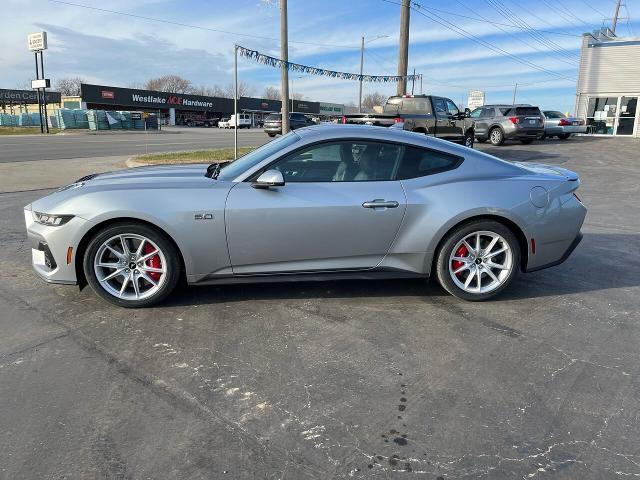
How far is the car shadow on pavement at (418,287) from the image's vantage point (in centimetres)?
441

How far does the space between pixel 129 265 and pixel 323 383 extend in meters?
1.98

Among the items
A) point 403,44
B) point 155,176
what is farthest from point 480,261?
point 403,44

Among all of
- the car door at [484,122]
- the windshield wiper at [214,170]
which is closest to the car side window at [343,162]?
the windshield wiper at [214,170]

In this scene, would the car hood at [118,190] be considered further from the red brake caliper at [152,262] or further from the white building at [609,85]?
the white building at [609,85]

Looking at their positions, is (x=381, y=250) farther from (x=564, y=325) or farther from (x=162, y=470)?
(x=162, y=470)

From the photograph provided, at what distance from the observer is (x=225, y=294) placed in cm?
443

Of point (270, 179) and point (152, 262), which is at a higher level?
point (270, 179)

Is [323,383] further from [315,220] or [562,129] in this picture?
[562,129]

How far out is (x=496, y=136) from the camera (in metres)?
21.8

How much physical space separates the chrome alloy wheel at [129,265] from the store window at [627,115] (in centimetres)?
3076

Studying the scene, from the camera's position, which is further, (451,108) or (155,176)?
(451,108)

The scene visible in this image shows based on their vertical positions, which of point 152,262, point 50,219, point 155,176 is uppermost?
point 155,176

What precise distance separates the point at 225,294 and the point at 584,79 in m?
30.7

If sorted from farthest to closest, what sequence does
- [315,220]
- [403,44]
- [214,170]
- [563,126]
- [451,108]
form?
1. [563,126]
2. [403,44]
3. [451,108]
4. [214,170]
5. [315,220]
